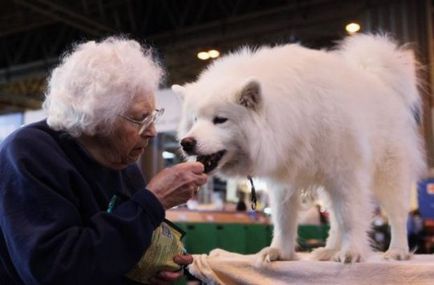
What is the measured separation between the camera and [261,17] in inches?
288

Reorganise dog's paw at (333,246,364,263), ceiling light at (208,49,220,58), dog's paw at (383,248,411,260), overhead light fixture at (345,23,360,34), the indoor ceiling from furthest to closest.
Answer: ceiling light at (208,49,220,58) → the indoor ceiling → overhead light fixture at (345,23,360,34) → dog's paw at (383,248,411,260) → dog's paw at (333,246,364,263)

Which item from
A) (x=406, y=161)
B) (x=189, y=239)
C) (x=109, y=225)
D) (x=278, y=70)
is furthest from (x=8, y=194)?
(x=189, y=239)

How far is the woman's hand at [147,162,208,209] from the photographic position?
4.32 feet

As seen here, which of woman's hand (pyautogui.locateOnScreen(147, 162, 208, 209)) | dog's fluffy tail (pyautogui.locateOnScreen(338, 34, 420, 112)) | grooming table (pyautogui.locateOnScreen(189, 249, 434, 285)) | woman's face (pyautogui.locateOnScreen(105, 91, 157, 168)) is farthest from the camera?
dog's fluffy tail (pyautogui.locateOnScreen(338, 34, 420, 112))

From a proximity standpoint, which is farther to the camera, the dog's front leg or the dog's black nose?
the dog's front leg

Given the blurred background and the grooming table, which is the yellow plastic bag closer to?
the grooming table

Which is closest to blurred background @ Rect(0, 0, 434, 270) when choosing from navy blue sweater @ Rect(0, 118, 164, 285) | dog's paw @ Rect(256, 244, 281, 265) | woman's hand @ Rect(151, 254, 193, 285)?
dog's paw @ Rect(256, 244, 281, 265)

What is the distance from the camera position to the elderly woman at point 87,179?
46.1 inches

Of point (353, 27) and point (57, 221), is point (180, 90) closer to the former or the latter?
point (57, 221)

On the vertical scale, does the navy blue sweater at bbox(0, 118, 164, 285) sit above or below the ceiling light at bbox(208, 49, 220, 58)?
below

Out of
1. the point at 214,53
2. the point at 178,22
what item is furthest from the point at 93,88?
the point at 214,53

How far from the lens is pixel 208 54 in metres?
8.48

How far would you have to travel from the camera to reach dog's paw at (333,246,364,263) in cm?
167

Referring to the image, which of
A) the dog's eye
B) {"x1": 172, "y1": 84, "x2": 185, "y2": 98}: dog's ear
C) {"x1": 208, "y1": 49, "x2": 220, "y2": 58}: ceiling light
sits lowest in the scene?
the dog's eye
